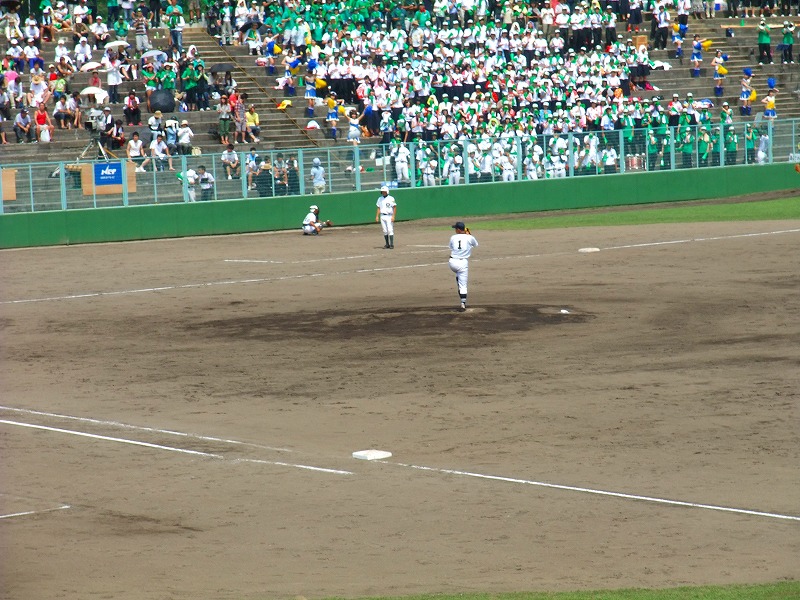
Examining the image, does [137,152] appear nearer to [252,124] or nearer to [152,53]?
[152,53]

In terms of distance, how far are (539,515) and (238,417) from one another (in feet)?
17.7

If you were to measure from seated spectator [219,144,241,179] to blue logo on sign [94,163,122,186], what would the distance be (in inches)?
139

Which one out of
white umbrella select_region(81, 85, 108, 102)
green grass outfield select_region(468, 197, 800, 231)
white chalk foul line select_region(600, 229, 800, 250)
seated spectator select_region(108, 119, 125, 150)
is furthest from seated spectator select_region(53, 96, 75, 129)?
white chalk foul line select_region(600, 229, 800, 250)

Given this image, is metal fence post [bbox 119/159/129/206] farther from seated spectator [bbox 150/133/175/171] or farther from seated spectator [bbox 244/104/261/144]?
seated spectator [bbox 244/104/261/144]

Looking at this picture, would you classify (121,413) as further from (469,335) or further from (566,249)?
(566,249)

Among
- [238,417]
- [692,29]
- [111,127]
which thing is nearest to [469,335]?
[238,417]

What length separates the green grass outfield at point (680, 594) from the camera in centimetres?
873

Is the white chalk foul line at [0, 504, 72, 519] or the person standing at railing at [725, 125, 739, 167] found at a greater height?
the person standing at railing at [725, 125, 739, 167]

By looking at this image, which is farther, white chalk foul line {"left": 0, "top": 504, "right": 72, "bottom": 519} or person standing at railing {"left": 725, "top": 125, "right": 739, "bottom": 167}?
person standing at railing {"left": 725, "top": 125, "right": 739, "bottom": 167}

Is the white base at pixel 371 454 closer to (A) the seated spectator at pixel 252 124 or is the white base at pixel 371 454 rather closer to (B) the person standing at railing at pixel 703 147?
(A) the seated spectator at pixel 252 124

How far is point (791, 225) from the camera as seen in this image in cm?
3750

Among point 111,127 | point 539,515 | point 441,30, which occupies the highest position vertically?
point 441,30

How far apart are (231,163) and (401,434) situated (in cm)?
2891

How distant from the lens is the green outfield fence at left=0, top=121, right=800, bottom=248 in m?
39.8
